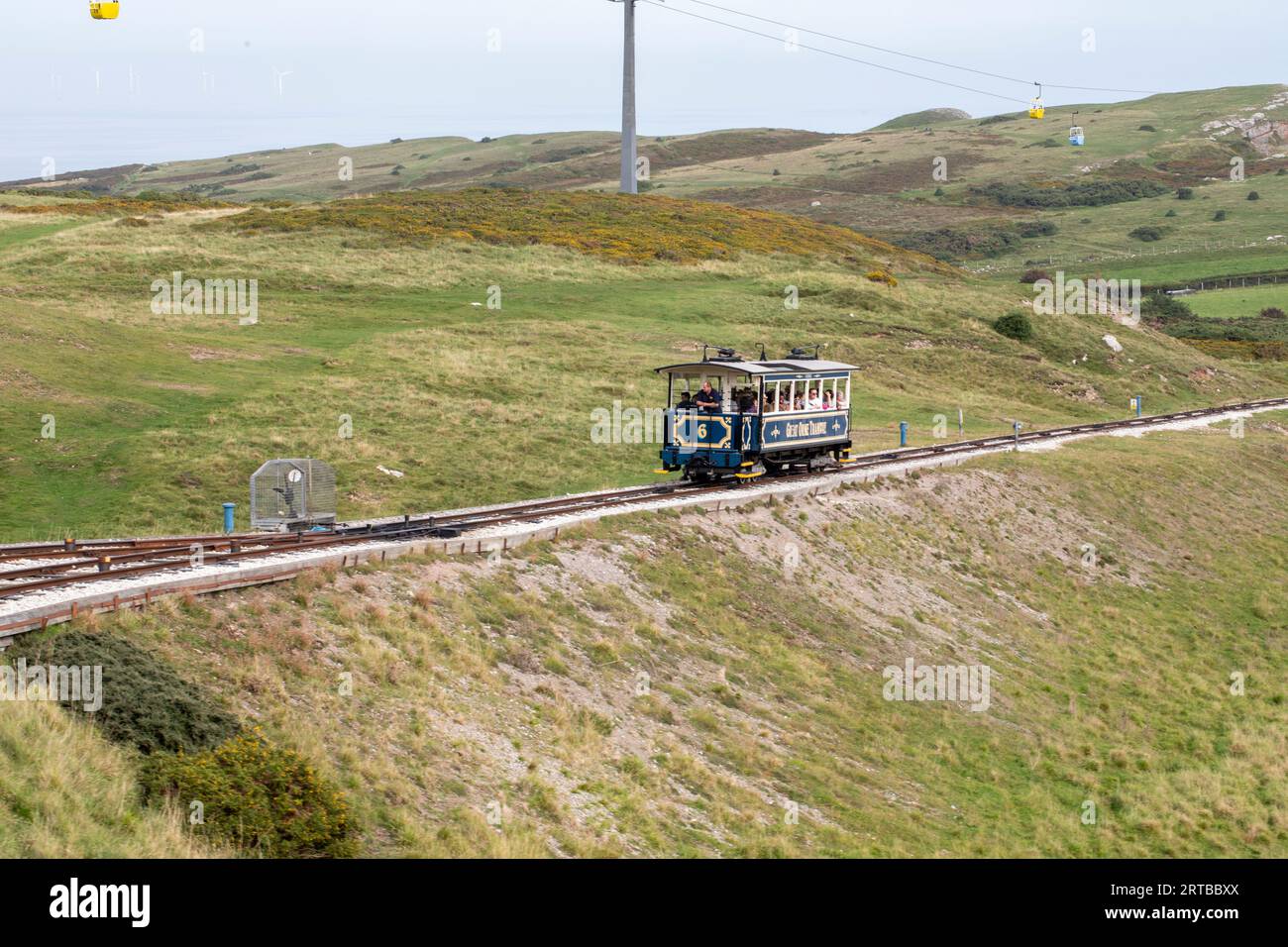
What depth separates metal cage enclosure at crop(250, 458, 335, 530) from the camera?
27.9 m

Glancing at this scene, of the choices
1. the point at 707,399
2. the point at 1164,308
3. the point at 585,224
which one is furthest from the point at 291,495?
the point at 1164,308

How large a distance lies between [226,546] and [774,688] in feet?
33.3

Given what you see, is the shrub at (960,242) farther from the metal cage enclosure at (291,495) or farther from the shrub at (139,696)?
the shrub at (139,696)

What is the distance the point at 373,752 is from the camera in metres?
16.5

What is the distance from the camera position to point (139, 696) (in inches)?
600

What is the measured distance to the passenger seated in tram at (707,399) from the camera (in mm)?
34719

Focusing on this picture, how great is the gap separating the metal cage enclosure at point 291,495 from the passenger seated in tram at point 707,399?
10.1 m

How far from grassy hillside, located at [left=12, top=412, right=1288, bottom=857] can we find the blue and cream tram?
2.11 metres

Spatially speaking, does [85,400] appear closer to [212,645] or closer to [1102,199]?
[212,645]

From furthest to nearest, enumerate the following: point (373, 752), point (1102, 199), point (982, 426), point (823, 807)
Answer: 1. point (1102, 199)
2. point (982, 426)
3. point (823, 807)
4. point (373, 752)

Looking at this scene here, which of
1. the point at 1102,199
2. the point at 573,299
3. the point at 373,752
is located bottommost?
the point at 373,752

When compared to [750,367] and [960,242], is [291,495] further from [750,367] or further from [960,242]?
[960,242]

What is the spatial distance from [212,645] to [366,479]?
21545 millimetres
